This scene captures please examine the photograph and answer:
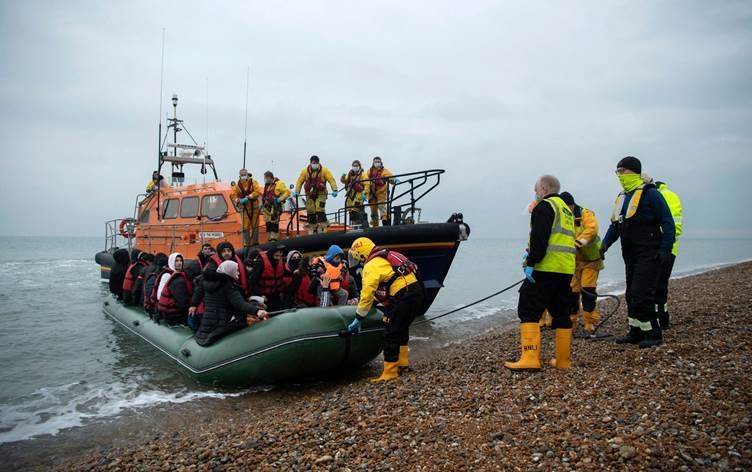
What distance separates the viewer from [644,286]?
4.33m

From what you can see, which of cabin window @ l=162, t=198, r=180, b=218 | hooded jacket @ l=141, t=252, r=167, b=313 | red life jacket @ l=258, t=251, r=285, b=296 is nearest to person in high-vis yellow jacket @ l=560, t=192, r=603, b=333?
red life jacket @ l=258, t=251, r=285, b=296

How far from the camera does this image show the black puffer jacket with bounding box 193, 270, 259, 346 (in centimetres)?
544

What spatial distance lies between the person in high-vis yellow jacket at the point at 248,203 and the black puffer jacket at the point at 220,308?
366 cm

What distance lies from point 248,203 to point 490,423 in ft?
23.5

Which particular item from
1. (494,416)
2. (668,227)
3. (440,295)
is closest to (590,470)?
(494,416)

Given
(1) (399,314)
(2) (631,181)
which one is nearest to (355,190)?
(1) (399,314)

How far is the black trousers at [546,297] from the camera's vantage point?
12.9 ft

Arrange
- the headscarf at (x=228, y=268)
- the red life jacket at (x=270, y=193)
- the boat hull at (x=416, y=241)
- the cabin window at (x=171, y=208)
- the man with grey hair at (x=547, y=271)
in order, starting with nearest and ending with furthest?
the man with grey hair at (x=547, y=271), the headscarf at (x=228, y=268), the boat hull at (x=416, y=241), the red life jacket at (x=270, y=193), the cabin window at (x=171, y=208)

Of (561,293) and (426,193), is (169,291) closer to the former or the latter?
(426,193)

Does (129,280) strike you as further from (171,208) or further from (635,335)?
(635,335)

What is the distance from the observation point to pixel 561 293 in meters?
3.99

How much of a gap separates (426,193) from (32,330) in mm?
8355

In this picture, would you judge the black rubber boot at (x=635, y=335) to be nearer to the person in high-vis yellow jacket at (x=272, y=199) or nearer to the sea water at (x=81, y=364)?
the sea water at (x=81, y=364)

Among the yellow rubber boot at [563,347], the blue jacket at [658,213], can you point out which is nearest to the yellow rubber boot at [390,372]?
the yellow rubber boot at [563,347]
